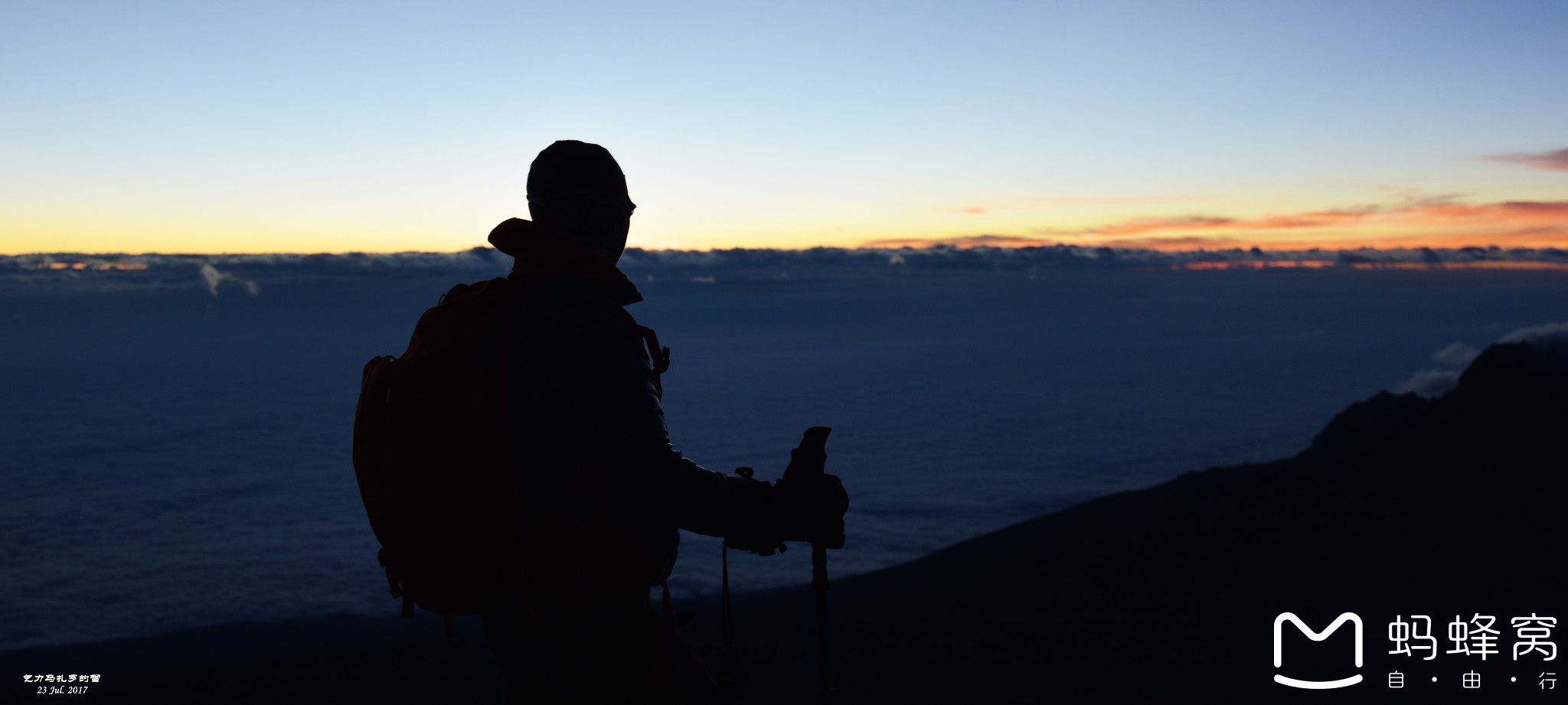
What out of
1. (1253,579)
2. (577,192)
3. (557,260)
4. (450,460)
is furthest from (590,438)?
(1253,579)

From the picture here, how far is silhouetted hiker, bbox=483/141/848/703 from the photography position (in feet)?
6.86

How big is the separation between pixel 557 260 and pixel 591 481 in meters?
0.51

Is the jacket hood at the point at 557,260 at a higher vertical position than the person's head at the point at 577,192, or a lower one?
lower

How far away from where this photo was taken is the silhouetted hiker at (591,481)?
2090 mm

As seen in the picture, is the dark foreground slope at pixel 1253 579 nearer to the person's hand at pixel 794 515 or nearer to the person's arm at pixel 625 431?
the person's hand at pixel 794 515

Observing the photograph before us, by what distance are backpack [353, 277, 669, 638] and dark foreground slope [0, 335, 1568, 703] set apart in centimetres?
1317

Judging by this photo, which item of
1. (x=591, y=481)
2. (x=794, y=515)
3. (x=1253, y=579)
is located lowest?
(x=1253, y=579)

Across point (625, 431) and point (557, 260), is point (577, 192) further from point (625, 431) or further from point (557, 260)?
point (625, 431)

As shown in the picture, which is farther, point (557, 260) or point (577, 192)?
point (577, 192)

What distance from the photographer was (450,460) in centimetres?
213

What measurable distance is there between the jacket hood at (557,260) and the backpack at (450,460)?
6 cm

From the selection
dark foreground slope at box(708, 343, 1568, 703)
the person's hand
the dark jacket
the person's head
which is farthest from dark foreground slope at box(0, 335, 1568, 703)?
the person's head

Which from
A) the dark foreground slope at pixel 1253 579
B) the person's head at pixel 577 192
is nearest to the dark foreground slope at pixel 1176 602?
the dark foreground slope at pixel 1253 579

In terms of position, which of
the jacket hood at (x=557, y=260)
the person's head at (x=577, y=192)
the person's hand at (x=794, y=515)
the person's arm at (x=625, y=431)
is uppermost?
the person's head at (x=577, y=192)
